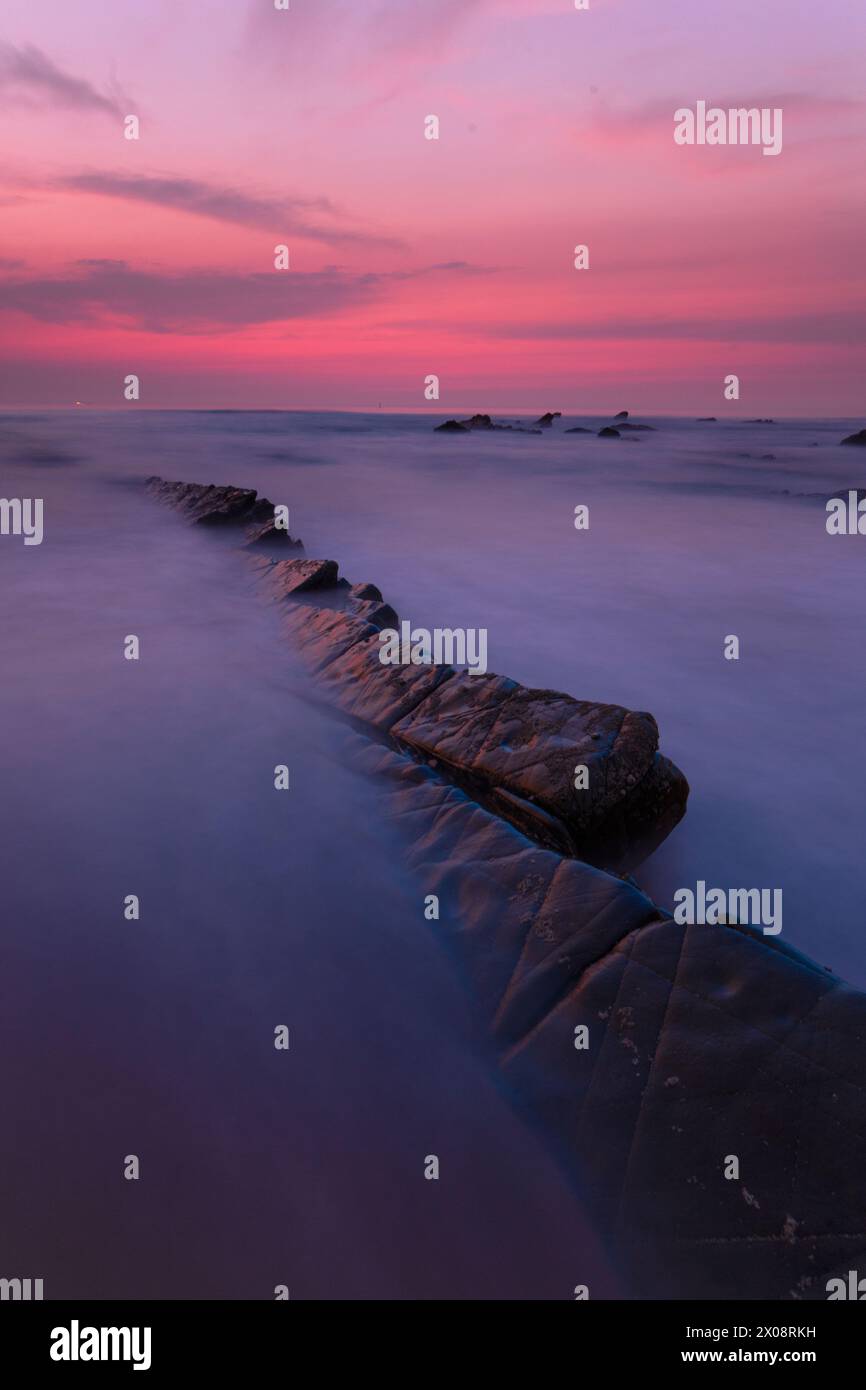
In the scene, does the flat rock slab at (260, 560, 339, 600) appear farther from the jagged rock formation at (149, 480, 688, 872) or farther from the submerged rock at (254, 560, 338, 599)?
the jagged rock formation at (149, 480, 688, 872)

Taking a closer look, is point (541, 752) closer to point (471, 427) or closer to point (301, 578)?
point (301, 578)

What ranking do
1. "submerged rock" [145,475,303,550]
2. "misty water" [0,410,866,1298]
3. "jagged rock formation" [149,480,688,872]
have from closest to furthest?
"misty water" [0,410,866,1298] → "jagged rock formation" [149,480,688,872] → "submerged rock" [145,475,303,550]

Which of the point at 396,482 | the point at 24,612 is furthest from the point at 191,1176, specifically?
the point at 396,482

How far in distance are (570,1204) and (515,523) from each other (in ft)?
59.4

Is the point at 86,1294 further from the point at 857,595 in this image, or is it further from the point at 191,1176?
the point at 857,595

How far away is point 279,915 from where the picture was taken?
4.38m

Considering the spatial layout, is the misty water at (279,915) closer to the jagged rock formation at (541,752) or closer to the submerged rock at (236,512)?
the jagged rock formation at (541,752)

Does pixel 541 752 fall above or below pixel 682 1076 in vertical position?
above

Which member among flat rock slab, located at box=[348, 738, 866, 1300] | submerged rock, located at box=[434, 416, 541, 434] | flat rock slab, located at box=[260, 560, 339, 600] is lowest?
flat rock slab, located at box=[348, 738, 866, 1300]

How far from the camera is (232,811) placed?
5387 millimetres

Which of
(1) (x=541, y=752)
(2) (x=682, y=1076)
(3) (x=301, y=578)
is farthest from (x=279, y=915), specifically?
(3) (x=301, y=578)

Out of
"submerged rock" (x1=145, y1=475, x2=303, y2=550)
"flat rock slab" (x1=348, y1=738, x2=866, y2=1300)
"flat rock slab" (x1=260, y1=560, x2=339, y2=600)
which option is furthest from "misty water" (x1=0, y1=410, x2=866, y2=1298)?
"submerged rock" (x1=145, y1=475, x2=303, y2=550)

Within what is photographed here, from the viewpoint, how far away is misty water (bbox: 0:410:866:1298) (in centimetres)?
285

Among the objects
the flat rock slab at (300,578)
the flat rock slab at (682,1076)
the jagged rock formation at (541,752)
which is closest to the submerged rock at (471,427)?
the flat rock slab at (300,578)
